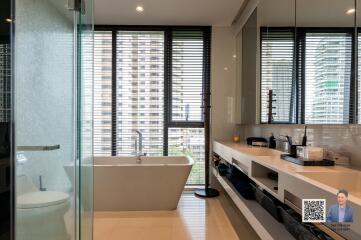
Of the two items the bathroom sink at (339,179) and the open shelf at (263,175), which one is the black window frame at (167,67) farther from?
the bathroom sink at (339,179)

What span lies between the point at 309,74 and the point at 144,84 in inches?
107

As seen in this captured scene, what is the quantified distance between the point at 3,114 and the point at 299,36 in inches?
90.6

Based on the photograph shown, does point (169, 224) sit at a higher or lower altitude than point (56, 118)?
lower

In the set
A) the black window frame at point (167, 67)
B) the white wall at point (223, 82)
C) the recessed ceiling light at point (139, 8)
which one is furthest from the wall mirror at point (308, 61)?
the recessed ceiling light at point (139, 8)

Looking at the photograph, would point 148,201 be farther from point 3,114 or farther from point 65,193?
point 3,114

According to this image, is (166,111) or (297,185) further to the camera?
(166,111)

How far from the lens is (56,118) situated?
2.00m

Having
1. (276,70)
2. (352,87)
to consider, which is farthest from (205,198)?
(352,87)

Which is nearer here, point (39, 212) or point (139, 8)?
point (39, 212)

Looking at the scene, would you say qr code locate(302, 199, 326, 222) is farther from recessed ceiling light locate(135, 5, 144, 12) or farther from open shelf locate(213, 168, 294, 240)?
recessed ceiling light locate(135, 5, 144, 12)

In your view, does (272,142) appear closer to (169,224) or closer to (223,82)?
(169,224)

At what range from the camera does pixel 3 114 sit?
4.32ft

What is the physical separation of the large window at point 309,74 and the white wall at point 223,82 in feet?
4.10

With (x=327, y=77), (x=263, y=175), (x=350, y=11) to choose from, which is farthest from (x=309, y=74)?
(x=263, y=175)
